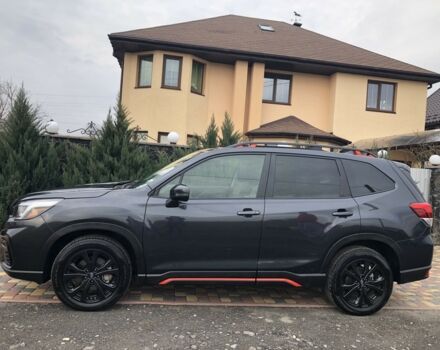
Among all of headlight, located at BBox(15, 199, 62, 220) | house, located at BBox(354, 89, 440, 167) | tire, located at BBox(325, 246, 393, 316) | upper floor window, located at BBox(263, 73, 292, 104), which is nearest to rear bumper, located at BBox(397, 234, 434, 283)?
tire, located at BBox(325, 246, 393, 316)

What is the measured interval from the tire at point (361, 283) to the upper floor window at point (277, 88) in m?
13.8

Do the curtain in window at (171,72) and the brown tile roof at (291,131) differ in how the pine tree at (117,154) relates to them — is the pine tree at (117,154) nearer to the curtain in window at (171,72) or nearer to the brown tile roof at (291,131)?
the curtain in window at (171,72)

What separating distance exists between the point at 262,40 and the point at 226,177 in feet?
49.1

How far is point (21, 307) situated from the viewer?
4406 millimetres

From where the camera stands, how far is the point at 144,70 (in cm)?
1666

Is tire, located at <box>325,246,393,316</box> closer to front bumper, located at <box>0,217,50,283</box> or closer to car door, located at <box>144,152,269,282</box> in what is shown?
car door, located at <box>144,152,269,282</box>

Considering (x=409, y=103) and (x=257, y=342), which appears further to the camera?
(x=409, y=103)

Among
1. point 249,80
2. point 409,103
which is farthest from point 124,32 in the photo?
point 409,103

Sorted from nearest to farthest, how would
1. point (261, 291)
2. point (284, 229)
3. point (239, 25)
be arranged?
point (284, 229) < point (261, 291) < point (239, 25)

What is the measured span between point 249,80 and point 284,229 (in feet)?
44.8

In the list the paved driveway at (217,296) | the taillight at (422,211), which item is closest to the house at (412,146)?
the paved driveway at (217,296)

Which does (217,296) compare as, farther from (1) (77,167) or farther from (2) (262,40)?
(2) (262,40)

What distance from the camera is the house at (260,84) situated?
1619cm

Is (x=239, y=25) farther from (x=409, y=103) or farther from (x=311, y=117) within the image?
(x=409, y=103)
